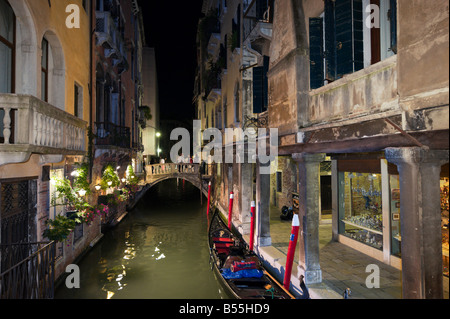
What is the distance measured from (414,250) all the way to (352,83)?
2.80 m

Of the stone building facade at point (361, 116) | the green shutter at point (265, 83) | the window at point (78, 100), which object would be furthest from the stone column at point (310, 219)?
the window at point (78, 100)

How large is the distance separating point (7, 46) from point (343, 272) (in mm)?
8492

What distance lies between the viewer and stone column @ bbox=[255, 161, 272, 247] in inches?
346

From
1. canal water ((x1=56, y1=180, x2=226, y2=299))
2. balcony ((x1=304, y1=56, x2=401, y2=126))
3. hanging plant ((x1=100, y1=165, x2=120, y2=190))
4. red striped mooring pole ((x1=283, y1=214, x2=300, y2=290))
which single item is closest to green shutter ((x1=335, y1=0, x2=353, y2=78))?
balcony ((x1=304, y1=56, x2=401, y2=126))

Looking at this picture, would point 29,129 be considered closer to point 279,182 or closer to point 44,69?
point 44,69

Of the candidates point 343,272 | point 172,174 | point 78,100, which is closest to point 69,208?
point 78,100

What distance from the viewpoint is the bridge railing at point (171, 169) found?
844 inches

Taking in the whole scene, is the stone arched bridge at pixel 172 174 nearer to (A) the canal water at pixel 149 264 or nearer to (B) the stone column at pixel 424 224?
(A) the canal water at pixel 149 264

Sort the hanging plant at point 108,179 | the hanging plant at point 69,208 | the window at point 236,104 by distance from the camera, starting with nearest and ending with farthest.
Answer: the hanging plant at point 69,208, the hanging plant at point 108,179, the window at point 236,104

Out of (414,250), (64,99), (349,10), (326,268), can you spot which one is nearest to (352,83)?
(349,10)

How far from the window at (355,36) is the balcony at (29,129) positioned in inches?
204

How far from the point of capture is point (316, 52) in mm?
5926

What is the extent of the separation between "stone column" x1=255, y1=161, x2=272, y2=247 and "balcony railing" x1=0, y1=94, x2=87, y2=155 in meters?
5.17
